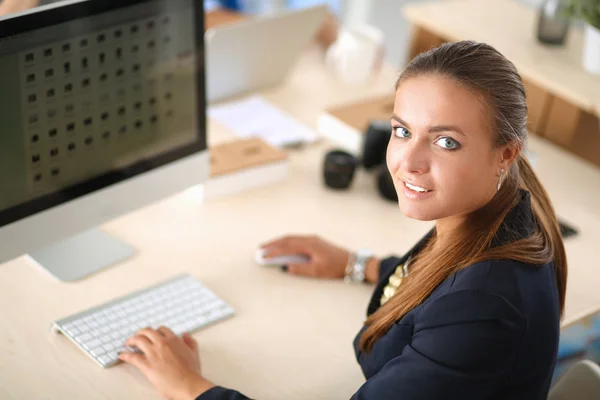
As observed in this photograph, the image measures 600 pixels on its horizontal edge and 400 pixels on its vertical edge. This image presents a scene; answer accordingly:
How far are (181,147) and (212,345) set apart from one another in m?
0.42

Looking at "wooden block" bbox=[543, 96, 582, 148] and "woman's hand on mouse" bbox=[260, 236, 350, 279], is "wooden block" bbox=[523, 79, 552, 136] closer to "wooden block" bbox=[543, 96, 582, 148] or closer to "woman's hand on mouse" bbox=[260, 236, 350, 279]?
"wooden block" bbox=[543, 96, 582, 148]

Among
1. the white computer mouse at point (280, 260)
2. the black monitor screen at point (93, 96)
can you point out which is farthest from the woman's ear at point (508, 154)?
the black monitor screen at point (93, 96)

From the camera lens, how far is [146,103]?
161 cm

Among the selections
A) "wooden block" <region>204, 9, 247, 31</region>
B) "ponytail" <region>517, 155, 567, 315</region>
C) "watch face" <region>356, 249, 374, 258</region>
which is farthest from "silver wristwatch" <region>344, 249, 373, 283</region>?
"wooden block" <region>204, 9, 247, 31</region>

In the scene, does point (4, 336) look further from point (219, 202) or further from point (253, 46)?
point (253, 46)

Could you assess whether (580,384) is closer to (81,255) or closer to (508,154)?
(508,154)

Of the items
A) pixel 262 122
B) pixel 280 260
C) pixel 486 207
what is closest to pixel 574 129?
pixel 262 122

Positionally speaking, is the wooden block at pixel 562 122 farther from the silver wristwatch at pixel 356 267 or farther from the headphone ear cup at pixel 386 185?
the silver wristwatch at pixel 356 267

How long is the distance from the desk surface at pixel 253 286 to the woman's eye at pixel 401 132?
441mm

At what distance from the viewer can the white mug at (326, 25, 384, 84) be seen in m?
2.47

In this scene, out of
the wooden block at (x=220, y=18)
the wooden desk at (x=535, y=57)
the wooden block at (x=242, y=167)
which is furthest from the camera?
the wooden block at (x=220, y=18)

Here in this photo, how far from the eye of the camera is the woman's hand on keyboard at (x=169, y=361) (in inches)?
52.8

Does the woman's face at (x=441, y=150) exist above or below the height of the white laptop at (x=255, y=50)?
above

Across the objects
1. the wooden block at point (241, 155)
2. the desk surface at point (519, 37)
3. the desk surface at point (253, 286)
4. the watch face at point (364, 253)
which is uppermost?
the desk surface at point (519, 37)
